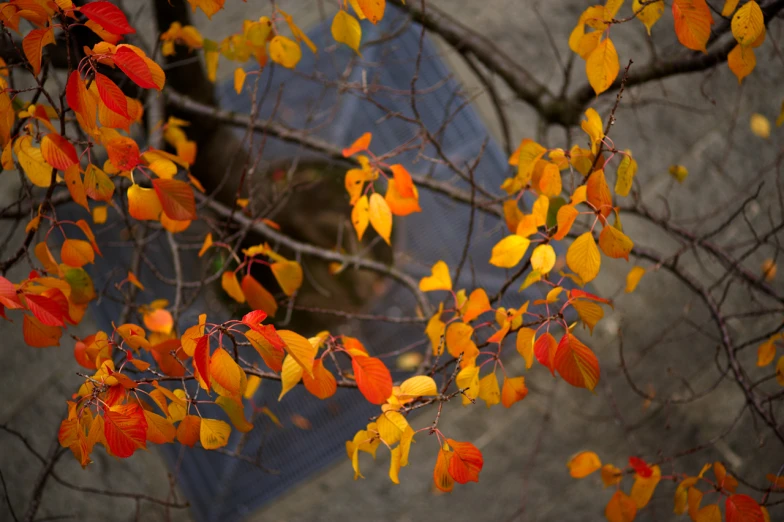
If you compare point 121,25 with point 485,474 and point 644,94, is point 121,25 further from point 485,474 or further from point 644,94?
point 644,94

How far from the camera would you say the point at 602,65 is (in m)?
1.29

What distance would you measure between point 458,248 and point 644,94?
46.2 inches

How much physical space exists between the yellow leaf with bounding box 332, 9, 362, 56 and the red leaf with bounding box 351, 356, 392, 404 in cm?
66

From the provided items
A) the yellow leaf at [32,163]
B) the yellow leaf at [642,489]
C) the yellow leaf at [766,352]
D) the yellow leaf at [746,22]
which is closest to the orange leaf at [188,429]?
the yellow leaf at [32,163]

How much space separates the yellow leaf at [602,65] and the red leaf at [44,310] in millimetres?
1121

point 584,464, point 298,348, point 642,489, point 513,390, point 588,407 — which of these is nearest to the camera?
point 298,348

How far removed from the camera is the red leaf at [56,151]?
47.7 inches

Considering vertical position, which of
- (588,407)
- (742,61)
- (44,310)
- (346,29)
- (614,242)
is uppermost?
(742,61)

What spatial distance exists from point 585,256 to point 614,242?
6 cm

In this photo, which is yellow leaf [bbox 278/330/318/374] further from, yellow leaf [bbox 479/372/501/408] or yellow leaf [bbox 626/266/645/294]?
yellow leaf [bbox 626/266/645/294]

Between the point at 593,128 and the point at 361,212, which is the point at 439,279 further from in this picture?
the point at 593,128

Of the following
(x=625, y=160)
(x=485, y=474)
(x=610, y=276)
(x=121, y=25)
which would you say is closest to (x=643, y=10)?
(x=625, y=160)

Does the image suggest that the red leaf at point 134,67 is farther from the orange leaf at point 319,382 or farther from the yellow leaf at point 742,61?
the yellow leaf at point 742,61

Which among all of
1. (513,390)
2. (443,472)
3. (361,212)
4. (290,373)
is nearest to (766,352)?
(513,390)
